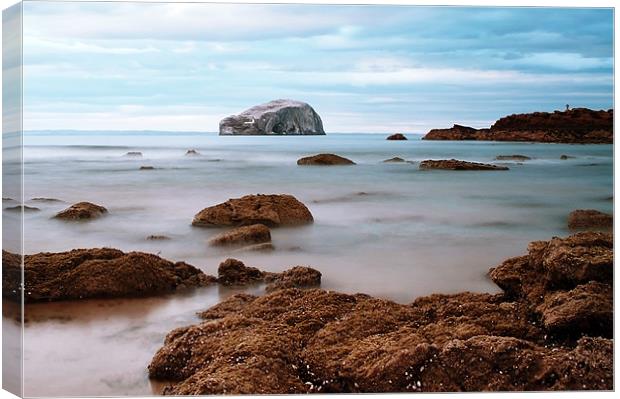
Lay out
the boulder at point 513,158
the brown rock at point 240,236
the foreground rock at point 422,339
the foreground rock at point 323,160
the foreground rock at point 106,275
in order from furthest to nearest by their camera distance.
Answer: the boulder at point 513,158, the foreground rock at point 323,160, the brown rock at point 240,236, the foreground rock at point 106,275, the foreground rock at point 422,339

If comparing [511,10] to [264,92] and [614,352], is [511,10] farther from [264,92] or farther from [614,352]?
[614,352]

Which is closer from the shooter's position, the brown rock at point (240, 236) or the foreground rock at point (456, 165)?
the brown rock at point (240, 236)

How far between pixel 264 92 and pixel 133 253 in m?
1.11

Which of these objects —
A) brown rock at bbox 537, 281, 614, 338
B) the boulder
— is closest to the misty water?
the boulder

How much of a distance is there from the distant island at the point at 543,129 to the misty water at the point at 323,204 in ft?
0.19

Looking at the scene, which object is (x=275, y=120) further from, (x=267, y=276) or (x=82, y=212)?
(x=82, y=212)

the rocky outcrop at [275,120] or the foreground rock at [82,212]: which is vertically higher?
the rocky outcrop at [275,120]

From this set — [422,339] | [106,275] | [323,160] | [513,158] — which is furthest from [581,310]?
[106,275]

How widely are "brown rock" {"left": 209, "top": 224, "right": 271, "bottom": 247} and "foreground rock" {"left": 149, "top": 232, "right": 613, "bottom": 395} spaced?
0.31 meters

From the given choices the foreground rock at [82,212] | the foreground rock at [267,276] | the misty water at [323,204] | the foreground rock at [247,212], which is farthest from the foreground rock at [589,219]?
the foreground rock at [82,212]

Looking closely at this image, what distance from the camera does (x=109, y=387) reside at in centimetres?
425

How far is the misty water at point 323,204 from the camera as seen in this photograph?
14.8ft

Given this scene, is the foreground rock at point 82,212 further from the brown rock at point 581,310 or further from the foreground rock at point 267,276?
the brown rock at point 581,310

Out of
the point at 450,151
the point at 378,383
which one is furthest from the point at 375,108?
the point at 378,383
